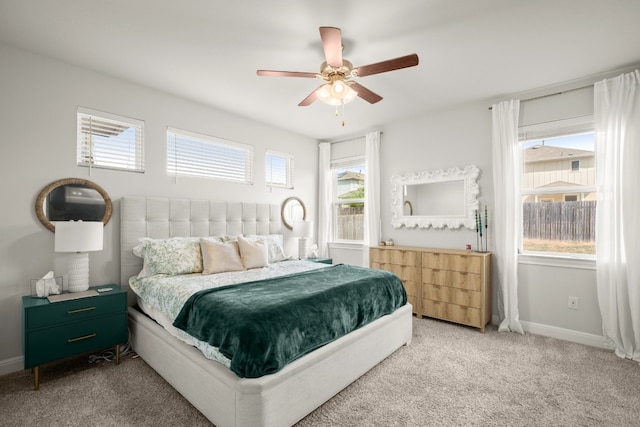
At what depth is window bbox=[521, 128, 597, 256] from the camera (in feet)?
10.5

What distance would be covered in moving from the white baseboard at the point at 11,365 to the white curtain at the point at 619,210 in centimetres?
540

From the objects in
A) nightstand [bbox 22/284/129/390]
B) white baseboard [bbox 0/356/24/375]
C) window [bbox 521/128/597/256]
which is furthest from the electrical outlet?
white baseboard [bbox 0/356/24/375]

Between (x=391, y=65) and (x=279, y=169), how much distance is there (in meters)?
2.99

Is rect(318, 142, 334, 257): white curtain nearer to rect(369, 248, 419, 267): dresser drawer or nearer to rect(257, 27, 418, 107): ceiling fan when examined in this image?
rect(369, 248, 419, 267): dresser drawer

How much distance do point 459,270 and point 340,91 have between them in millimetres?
2519

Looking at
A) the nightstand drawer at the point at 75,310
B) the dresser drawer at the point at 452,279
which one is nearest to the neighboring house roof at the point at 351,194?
the dresser drawer at the point at 452,279

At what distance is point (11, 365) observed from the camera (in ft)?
8.27

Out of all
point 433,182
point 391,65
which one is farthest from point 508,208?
point 391,65

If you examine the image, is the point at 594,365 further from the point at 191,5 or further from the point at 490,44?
the point at 191,5

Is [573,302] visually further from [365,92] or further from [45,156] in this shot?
[45,156]

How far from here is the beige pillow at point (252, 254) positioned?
3.32m

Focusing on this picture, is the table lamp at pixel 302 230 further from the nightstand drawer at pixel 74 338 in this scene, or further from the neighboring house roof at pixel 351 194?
the nightstand drawer at pixel 74 338

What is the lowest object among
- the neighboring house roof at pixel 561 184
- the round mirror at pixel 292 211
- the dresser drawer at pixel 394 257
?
the dresser drawer at pixel 394 257

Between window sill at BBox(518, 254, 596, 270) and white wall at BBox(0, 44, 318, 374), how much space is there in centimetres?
418
